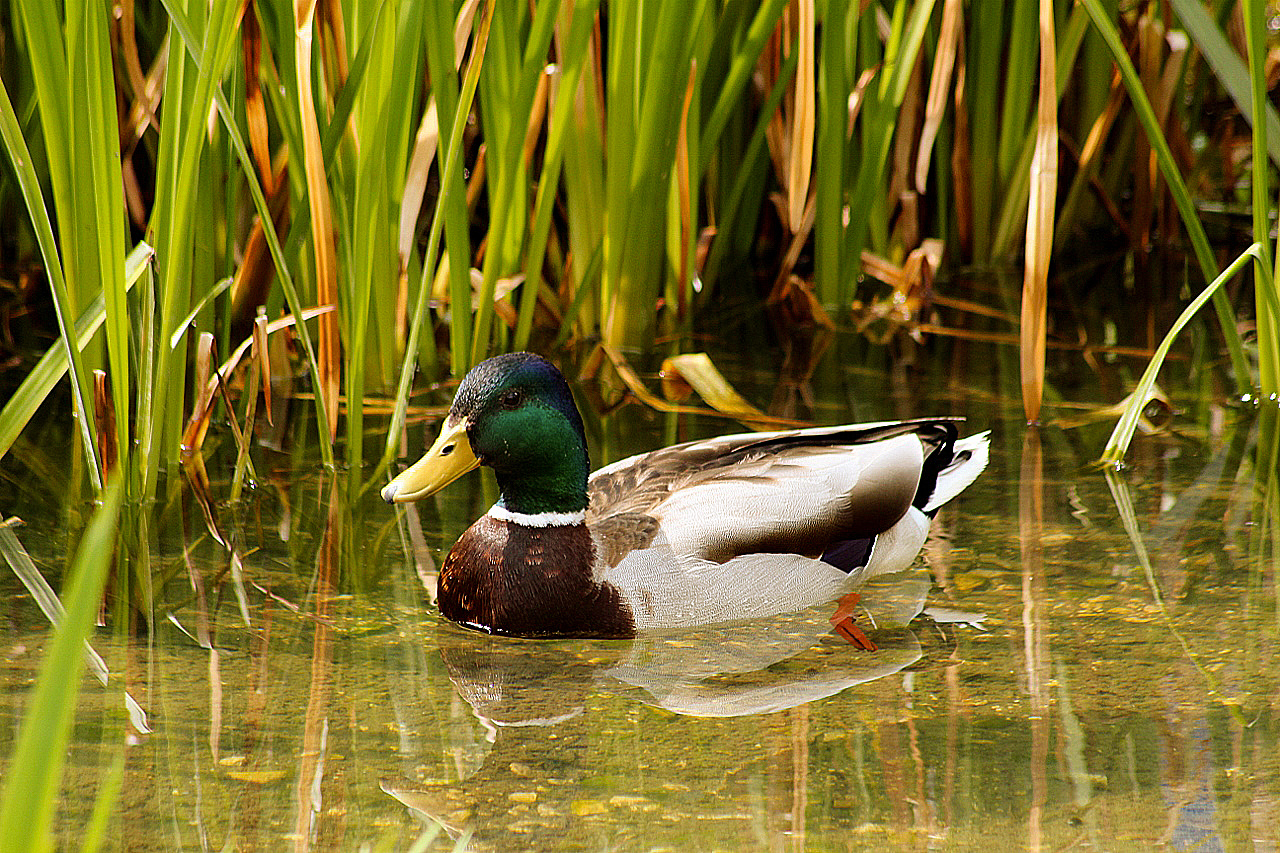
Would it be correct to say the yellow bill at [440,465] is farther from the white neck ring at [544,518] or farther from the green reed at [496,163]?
the green reed at [496,163]

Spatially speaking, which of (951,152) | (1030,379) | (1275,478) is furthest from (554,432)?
(951,152)

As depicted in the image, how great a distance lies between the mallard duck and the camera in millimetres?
3293

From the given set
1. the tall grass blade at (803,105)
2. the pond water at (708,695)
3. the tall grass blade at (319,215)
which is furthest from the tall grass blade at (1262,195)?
the tall grass blade at (319,215)

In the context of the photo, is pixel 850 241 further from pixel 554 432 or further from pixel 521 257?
pixel 554 432

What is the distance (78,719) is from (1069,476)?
2623mm

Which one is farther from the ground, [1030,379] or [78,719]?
[1030,379]

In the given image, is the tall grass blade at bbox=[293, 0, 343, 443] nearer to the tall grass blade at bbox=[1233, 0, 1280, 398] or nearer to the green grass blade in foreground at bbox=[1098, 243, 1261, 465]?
the green grass blade in foreground at bbox=[1098, 243, 1261, 465]

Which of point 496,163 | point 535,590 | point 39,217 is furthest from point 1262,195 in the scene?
point 39,217

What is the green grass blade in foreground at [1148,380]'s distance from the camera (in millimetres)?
3842

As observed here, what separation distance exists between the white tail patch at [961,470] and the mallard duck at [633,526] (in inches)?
7.3

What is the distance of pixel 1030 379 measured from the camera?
4234mm

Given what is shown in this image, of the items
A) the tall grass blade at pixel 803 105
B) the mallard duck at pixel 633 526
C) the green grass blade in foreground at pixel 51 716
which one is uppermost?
the tall grass blade at pixel 803 105

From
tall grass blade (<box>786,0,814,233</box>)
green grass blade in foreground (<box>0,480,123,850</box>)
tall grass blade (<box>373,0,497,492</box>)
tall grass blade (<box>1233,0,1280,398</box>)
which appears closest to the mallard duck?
tall grass blade (<box>373,0,497,492</box>)

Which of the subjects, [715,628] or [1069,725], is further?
[715,628]
